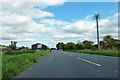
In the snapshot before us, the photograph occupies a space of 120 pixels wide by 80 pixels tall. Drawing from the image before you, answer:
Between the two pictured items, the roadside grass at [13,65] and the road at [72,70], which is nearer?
the road at [72,70]

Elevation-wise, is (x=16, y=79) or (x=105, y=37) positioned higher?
(x=105, y=37)

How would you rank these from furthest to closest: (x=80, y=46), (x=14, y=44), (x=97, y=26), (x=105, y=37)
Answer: (x=14, y=44), (x=80, y=46), (x=105, y=37), (x=97, y=26)

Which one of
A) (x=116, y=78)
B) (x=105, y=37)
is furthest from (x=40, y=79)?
(x=105, y=37)

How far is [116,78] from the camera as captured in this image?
5.66m

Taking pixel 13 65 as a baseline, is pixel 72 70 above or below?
below

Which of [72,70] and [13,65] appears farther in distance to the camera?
[13,65]

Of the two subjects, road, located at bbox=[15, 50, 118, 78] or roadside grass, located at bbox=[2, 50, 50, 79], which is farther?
roadside grass, located at bbox=[2, 50, 50, 79]

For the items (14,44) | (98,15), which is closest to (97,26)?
(98,15)

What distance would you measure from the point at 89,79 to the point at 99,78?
515 millimetres

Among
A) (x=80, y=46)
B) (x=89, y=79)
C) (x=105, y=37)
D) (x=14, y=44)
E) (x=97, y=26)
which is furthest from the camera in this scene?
(x=14, y=44)

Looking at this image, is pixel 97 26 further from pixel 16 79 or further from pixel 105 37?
pixel 16 79

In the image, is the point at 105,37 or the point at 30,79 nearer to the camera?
the point at 30,79

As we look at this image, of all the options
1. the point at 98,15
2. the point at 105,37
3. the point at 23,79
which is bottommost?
the point at 23,79

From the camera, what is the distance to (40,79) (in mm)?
5703
